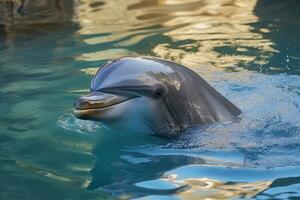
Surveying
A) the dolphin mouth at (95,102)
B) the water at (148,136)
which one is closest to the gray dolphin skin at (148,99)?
the dolphin mouth at (95,102)

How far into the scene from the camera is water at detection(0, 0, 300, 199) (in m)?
3.84

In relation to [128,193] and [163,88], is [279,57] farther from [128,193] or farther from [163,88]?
[128,193]

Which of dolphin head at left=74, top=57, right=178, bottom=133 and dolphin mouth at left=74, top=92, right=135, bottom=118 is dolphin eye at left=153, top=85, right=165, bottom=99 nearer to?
dolphin head at left=74, top=57, right=178, bottom=133

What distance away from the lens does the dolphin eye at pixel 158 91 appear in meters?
4.19

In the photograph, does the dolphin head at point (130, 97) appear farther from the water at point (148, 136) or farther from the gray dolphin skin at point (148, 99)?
the water at point (148, 136)

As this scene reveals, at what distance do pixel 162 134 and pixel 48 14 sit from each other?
6.73m

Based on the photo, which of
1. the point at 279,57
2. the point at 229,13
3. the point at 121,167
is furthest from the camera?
the point at 229,13

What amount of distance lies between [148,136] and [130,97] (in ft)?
1.20

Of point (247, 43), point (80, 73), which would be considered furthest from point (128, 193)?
point (247, 43)

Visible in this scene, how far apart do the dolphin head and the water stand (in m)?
0.17

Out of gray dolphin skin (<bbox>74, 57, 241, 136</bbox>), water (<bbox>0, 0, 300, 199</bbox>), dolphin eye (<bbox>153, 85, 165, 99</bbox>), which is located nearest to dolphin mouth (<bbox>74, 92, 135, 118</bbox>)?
gray dolphin skin (<bbox>74, 57, 241, 136</bbox>)

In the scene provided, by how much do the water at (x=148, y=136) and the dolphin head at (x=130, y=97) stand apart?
0.57ft

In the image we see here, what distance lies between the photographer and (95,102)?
3992mm

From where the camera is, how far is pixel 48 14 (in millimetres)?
10672
